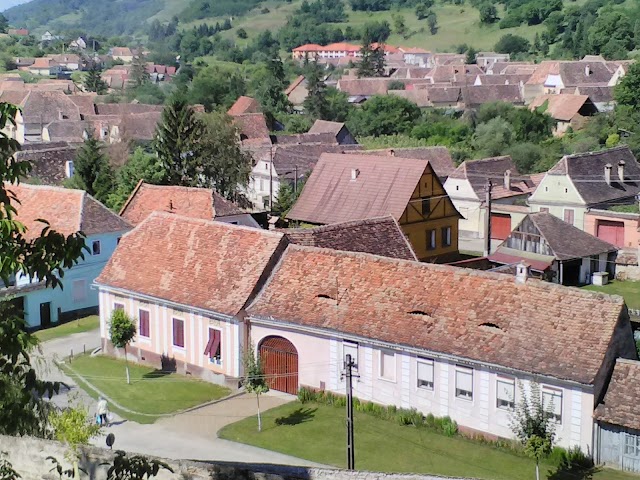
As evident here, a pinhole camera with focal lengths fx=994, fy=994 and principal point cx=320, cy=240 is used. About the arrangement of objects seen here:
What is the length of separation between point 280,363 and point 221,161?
96.8 feet

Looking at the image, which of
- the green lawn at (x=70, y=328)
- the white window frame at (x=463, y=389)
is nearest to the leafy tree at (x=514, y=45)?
the green lawn at (x=70, y=328)

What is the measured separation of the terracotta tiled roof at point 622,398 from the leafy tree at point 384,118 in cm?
6908

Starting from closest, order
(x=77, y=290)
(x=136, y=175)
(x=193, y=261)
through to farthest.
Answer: (x=193, y=261) → (x=77, y=290) → (x=136, y=175)

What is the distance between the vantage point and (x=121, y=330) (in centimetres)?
3250

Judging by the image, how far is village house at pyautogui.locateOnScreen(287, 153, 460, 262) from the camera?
151ft

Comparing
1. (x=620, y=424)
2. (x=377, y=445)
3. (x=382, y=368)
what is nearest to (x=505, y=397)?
(x=620, y=424)

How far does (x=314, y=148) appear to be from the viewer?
69062mm

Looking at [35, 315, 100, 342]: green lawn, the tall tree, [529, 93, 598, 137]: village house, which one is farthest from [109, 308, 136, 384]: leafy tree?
[529, 93, 598, 137]: village house

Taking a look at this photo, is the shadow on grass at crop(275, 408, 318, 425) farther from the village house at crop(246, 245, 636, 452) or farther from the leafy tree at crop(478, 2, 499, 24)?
the leafy tree at crop(478, 2, 499, 24)

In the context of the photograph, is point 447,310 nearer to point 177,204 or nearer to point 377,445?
point 377,445

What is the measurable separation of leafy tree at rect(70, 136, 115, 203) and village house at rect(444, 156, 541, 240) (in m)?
19.7

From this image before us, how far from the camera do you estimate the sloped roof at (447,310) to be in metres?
25.3

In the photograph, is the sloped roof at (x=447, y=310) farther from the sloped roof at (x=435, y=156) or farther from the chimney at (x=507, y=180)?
the sloped roof at (x=435, y=156)

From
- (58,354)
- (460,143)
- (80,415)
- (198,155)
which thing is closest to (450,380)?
(80,415)
